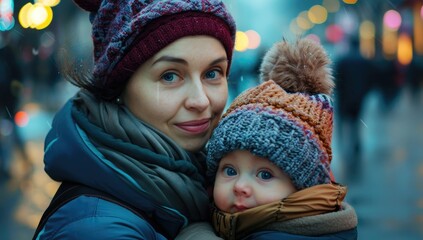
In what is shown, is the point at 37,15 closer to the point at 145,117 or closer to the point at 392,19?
the point at 145,117

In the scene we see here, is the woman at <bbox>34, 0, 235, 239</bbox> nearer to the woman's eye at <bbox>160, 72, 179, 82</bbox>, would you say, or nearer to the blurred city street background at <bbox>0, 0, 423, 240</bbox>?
the woman's eye at <bbox>160, 72, 179, 82</bbox>

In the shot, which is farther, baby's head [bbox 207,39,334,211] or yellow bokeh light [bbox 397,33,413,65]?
yellow bokeh light [bbox 397,33,413,65]

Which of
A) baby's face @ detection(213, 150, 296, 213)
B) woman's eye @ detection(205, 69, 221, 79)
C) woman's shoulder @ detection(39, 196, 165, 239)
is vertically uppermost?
woman's eye @ detection(205, 69, 221, 79)

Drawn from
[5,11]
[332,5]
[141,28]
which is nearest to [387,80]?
[332,5]

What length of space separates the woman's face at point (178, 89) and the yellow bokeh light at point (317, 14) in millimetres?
29999

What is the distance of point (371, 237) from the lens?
6344 millimetres

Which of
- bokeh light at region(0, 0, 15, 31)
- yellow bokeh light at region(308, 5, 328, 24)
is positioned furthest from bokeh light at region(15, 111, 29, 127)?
yellow bokeh light at region(308, 5, 328, 24)

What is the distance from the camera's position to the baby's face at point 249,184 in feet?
7.63

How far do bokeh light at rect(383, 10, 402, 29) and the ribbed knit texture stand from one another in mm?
22312

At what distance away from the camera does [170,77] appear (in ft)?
8.16

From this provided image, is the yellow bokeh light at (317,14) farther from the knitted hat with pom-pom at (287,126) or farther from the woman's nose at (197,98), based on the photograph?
the woman's nose at (197,98)

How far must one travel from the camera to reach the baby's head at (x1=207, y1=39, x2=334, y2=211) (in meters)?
2.29

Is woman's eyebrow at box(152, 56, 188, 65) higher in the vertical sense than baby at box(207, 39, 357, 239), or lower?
higher

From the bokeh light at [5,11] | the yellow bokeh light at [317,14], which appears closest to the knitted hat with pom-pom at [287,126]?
the bokeh light at [5,11]
